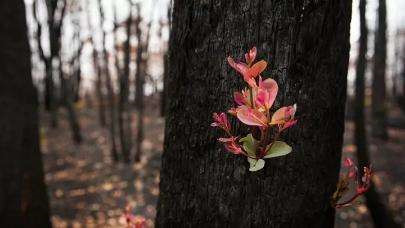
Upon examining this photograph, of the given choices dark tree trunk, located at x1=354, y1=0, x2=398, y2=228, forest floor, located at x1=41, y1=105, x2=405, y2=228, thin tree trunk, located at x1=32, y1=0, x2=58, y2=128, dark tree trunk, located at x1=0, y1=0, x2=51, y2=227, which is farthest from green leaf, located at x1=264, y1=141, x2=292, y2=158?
thin tree trunk, located at x1=32, y1=0, x2=58, y2=128

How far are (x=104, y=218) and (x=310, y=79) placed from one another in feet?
21.7

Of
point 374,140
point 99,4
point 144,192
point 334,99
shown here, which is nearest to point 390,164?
point 374,140

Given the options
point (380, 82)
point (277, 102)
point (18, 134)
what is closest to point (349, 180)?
point (277, 102)

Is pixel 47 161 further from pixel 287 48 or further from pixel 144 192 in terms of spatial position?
pixel 287 48

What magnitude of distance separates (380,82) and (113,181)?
28.5 ft

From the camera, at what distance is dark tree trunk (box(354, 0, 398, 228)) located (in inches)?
232

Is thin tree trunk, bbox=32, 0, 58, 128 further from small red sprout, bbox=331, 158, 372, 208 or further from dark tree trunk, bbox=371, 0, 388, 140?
small red sprout, bbox=331, 158, 372, 208

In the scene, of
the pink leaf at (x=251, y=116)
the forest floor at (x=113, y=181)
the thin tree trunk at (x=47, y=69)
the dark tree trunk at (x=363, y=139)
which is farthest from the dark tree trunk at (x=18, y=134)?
the thin tree trunk at (x=47, y=69)

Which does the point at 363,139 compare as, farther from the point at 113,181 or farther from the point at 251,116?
the point at 251,116

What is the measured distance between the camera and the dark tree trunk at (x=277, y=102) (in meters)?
1.27

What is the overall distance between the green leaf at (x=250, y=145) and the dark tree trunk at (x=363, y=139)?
5.35 m

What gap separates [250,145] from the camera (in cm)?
113

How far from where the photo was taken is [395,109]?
71.2ft

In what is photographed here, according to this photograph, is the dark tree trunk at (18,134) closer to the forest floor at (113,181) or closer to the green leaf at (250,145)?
the forest floor at (113,181)
